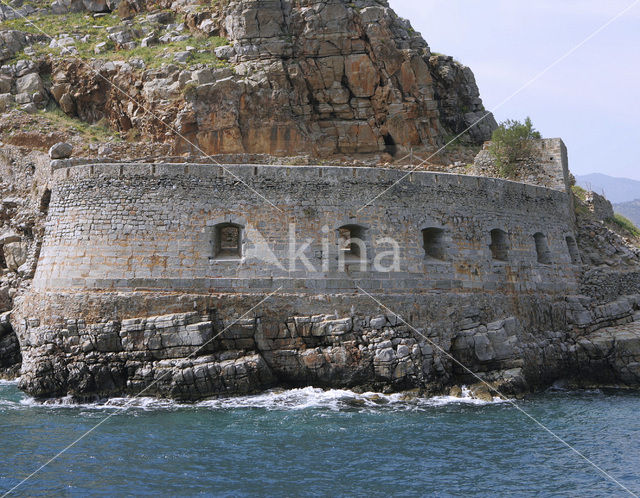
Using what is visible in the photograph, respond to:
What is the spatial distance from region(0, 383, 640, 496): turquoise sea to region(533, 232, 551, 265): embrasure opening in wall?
19.9 feet

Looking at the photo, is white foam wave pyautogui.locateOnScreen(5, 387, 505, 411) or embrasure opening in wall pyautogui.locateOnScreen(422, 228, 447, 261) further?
embrasure opening in wall pyautogui.locateOnScreen(422, 228, 447, 261)

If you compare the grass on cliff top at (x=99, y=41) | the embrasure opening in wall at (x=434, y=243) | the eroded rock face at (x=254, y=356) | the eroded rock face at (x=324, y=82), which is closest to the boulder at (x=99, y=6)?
the grass on cliff top at (x=99, y=41)

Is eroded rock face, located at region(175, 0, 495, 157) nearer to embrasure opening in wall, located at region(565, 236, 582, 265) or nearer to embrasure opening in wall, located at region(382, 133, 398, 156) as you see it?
embrasure opening in wall, located at region(382, 133, 398, 156)

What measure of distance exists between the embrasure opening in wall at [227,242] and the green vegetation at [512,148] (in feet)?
39.2

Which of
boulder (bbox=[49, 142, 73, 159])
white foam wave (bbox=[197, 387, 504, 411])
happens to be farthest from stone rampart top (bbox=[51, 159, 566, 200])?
white foam wave (bbox=[197, 387, 504, 411])

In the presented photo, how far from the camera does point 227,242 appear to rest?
18156 millimetres

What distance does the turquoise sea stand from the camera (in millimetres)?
10195

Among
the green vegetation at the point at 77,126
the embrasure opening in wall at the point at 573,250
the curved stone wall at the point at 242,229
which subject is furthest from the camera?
the green vegetation at the point at 77,126

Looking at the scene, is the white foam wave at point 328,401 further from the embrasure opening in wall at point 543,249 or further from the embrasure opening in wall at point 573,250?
the embrasure opening in wall at point 573,250

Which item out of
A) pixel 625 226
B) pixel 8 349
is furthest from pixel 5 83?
pixel 625 226

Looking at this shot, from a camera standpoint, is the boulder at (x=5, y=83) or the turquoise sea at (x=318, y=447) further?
the boulder at (x=5, y=83)

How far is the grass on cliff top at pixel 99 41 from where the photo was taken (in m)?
29.3

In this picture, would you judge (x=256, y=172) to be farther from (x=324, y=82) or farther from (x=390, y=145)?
(x=390, y=145)

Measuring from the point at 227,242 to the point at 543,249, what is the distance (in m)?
11.3
